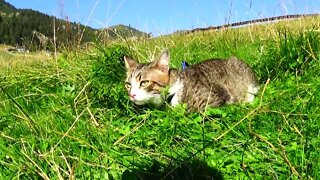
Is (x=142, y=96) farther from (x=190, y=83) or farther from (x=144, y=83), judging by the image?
(x=190, y=83)

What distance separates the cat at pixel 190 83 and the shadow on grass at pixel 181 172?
1.18 m

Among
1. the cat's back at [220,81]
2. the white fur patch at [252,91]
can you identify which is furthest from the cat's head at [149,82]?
the white fur patch at [252,91]

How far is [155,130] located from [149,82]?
88 centimetres

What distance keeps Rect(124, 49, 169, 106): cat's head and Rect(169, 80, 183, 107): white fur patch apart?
9 cm

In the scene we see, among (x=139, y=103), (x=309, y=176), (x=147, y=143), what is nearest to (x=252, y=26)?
(x=139, y=103)

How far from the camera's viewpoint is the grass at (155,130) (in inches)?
126

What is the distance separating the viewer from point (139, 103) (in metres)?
4.64

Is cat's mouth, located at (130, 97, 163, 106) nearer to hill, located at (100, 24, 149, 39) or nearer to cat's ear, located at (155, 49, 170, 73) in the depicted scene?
cat's ear, located at (155, 49, 170, 73)

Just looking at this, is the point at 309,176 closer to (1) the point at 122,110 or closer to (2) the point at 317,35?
(1) the point at 122,110

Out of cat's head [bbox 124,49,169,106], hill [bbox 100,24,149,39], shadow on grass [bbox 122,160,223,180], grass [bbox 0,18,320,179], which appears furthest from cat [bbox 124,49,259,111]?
hill [bbox 100,24,149,39]

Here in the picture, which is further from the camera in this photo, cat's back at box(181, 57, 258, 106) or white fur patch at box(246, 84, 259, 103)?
white fur patch at box(246, 84, 259, 103)

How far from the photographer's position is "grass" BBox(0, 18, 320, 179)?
3.21m

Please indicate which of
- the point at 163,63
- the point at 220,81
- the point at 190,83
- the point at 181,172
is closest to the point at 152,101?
the point at 163,63

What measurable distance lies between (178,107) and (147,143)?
Result: 2.47ft
